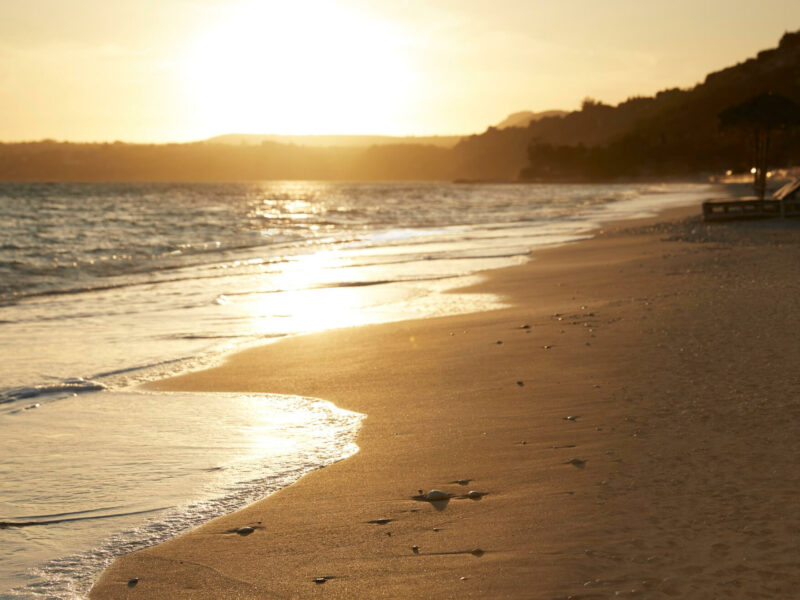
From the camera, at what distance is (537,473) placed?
464 centimetres

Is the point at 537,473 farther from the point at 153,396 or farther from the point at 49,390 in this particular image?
the point at 49,390

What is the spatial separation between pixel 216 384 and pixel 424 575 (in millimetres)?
4389

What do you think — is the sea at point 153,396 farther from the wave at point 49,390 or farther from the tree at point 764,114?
the tree at point 764,114

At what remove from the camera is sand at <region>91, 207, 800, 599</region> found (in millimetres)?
3486

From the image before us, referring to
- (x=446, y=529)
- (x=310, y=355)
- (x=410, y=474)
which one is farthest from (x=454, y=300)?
(x=446, y=529)

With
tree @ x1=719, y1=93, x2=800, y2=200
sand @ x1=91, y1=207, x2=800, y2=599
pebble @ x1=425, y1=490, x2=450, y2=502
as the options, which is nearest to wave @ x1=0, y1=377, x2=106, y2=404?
sand @ x1=91, y1=207, x2=800, y2=599

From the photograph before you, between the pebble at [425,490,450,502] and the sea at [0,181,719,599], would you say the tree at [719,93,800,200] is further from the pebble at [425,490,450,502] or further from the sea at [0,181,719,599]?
the pebble at [425,490,450,502]

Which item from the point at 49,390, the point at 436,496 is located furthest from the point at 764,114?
the point at 436,496

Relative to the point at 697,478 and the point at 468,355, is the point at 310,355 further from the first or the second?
the point at 697,478

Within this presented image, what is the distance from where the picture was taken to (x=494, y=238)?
1120 inches

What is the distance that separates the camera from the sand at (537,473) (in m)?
3.49

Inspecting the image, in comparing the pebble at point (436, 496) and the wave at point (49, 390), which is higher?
the wave at point (49, 390)

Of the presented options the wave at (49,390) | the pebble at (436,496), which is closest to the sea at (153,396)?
the wave at (49,390)

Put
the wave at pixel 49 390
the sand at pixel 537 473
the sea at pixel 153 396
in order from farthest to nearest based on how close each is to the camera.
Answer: the wave at pixel 49 390
the sea at pixel 153 396
the sand at pixel 537 473
